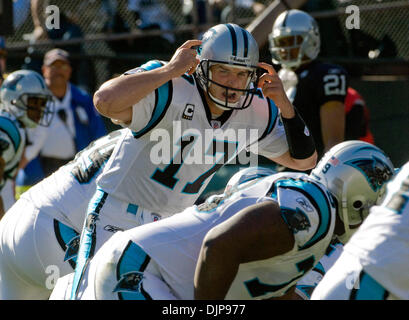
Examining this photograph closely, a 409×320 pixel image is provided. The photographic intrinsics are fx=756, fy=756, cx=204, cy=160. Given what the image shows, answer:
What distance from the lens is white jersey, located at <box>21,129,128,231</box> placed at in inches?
156

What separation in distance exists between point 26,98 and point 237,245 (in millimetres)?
3900

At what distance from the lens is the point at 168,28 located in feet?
28.9

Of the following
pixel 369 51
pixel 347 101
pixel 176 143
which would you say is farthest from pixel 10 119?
pixel 369 51

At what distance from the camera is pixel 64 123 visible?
7.21 metres

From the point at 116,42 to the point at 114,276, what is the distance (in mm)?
6102

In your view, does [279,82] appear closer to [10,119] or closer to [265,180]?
[265,180]

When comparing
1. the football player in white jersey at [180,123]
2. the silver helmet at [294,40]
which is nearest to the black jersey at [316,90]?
the silver helmet at [294,40]

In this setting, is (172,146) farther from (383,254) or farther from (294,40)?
(294,40)

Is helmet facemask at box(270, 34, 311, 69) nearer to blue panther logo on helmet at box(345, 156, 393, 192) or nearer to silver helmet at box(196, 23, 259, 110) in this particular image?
silver helmet at box(196, 23, 259, 110)

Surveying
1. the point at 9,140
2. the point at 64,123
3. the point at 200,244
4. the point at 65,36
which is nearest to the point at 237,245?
the point at 200,244

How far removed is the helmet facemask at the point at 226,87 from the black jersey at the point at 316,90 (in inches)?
66.5

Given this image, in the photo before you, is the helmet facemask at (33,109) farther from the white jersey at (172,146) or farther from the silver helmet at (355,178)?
the silver helmet at (355,178)

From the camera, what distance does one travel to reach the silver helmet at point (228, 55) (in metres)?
3.60
